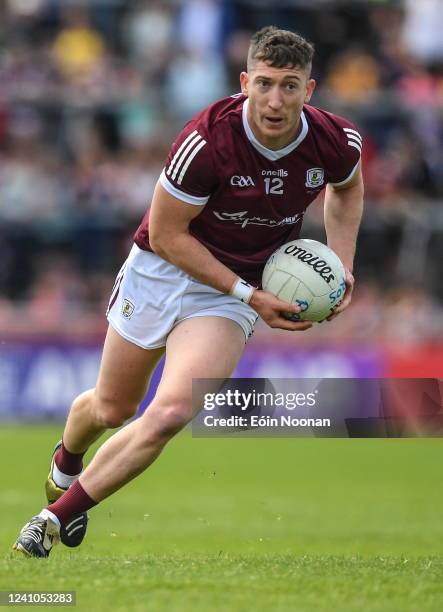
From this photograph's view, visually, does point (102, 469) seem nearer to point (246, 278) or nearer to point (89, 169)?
point (246, 278)

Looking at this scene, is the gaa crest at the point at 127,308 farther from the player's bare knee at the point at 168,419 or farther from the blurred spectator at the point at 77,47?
the blurred spectator at the point at 77,47

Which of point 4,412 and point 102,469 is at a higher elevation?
point 102,469

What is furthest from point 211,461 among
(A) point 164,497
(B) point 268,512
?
(B) point 268,512

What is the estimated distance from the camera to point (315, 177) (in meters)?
7.26

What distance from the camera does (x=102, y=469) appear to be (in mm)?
7062

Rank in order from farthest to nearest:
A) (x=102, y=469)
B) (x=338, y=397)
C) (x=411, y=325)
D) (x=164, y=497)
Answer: (x=411, y=325) → (x=164, y=497) → (x=338, y=397) → (x=102, y=469)

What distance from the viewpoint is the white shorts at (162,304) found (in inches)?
287

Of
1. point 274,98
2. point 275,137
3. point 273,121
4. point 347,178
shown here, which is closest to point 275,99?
point 274,98

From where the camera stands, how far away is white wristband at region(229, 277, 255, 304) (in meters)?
7.00

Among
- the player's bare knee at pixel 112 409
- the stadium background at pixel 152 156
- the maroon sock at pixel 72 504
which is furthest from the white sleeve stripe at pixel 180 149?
the stadium background at pixel 152 156

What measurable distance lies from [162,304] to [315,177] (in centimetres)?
105

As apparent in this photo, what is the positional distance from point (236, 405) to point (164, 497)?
5690 mm

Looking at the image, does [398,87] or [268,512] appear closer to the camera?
[268,512]

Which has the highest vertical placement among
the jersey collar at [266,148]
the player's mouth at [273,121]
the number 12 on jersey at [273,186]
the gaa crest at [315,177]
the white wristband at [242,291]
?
the player's mouth at [273,121]
